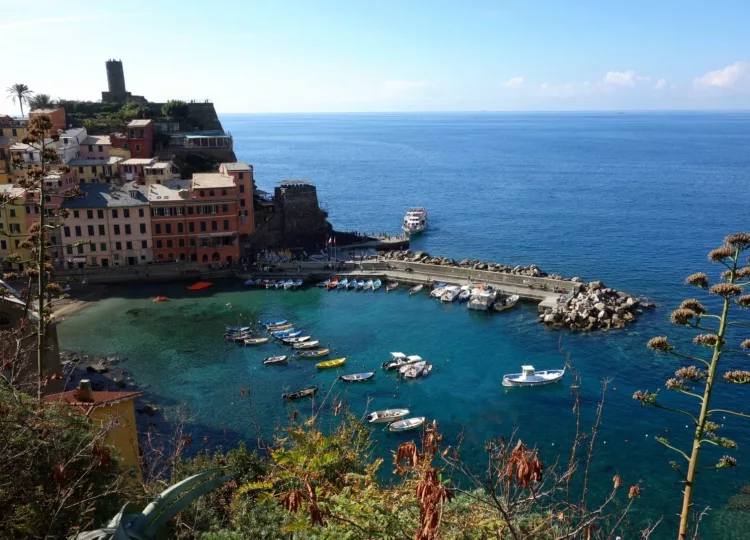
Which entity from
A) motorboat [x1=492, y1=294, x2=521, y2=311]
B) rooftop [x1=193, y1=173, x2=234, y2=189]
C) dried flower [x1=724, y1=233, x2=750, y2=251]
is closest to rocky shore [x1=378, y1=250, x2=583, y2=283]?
motorboat [x1=492, y1=294, x2=521, y2=311]

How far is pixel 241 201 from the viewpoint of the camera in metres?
63.5

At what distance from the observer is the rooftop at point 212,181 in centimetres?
5966

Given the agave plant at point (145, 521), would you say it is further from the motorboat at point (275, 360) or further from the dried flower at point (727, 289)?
the motorboat at point (275, 360)

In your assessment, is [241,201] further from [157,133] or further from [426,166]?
[426,166]

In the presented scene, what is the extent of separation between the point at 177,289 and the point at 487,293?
28.1 metres

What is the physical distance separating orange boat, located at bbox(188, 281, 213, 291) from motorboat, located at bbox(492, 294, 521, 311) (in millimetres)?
26365

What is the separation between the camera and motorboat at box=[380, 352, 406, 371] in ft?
128

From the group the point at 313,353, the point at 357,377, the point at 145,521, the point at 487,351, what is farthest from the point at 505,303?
the point at 145,521

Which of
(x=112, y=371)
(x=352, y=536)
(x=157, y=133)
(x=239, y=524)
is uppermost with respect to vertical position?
(x=157, y=133)

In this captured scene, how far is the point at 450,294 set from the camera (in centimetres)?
5344

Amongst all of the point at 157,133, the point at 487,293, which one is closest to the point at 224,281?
the point at 487,293

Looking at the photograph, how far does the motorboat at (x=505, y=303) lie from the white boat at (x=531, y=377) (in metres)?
13.8

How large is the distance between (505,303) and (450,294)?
485 cm

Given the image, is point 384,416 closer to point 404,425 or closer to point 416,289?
point 404,425
